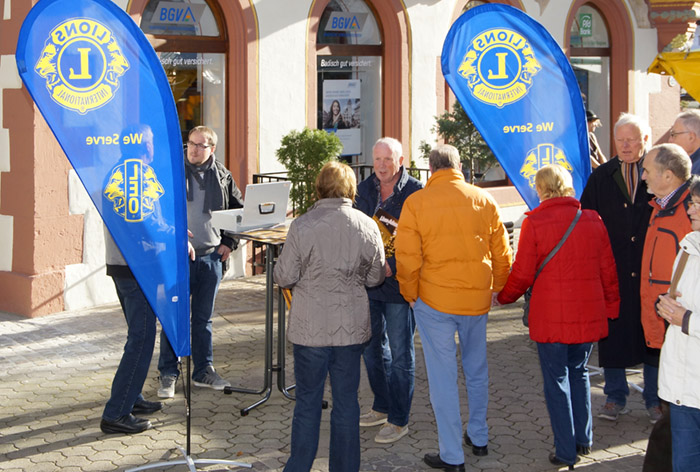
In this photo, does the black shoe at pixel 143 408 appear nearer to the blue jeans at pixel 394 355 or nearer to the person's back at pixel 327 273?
the blue jeans at pixel 394 355

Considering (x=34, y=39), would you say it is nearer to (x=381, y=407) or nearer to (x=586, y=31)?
(x=381, y=407)

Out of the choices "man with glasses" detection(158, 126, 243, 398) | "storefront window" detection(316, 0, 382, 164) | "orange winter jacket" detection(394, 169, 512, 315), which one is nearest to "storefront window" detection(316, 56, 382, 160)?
"storefront window" detection(316, 0, 382, 164)

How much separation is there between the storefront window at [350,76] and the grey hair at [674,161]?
25.0 ft

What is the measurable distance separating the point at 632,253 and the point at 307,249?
2.51 metres

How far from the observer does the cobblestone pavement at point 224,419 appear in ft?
18.5

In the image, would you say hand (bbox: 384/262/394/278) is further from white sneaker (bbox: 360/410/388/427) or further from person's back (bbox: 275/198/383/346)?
white sneaker (bbox: 360/410/388/427)

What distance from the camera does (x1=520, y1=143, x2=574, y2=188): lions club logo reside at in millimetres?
6359

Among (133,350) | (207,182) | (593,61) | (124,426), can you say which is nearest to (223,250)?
(207,182)

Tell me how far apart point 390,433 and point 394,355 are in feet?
1.64

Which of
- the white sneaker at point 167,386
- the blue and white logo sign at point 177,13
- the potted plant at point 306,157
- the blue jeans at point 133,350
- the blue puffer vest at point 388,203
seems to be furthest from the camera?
the blue and white logo sign at point 177,13

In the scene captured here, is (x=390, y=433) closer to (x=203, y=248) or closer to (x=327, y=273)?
(x=327, y=273)

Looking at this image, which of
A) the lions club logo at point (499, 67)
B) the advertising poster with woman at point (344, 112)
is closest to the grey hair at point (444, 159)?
the lions club logo at point (499, 67)

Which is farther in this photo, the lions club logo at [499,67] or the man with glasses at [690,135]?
the man with glasses at [690,135]

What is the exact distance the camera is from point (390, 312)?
589cm
